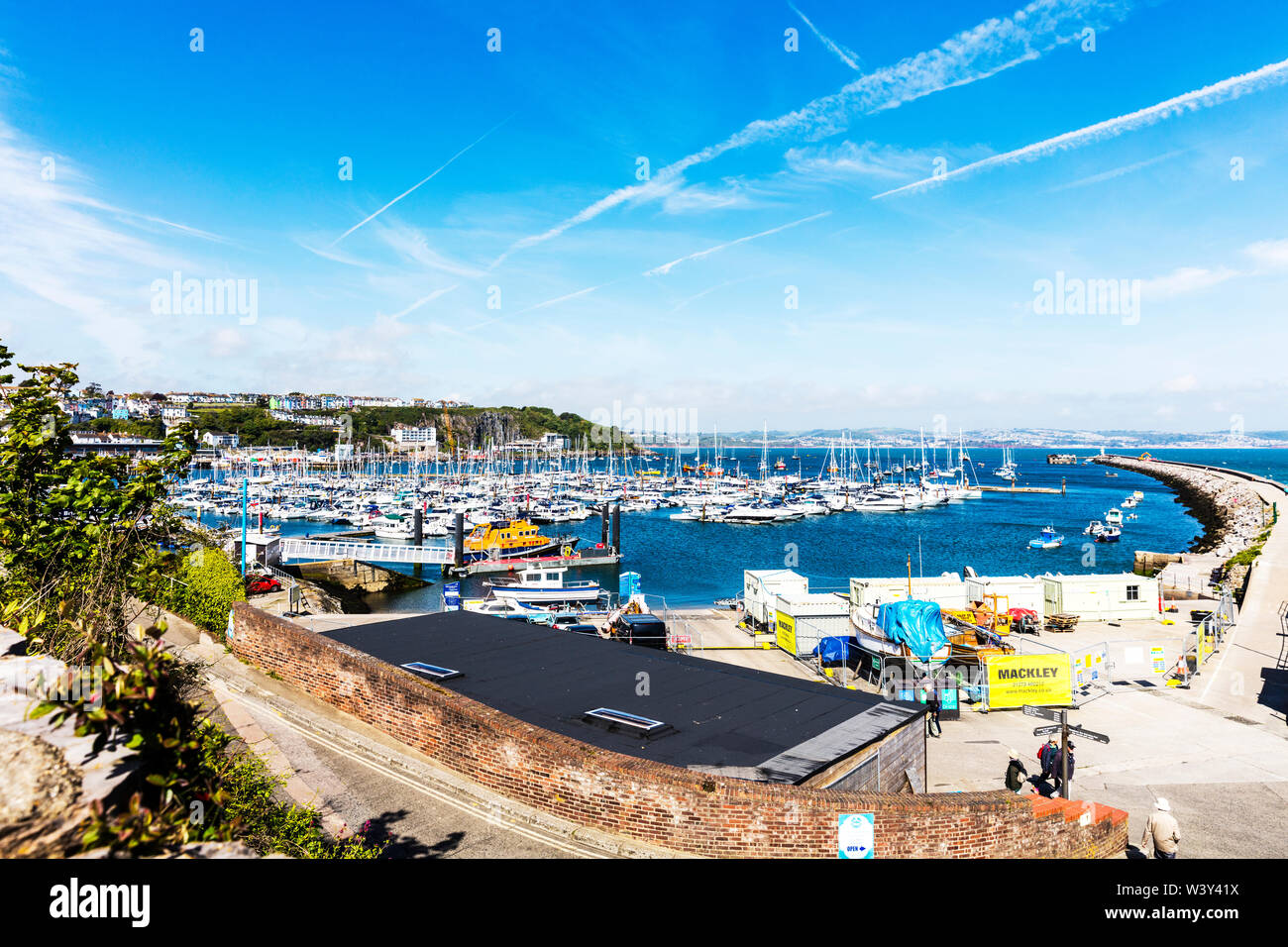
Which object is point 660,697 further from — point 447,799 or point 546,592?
point 546,592

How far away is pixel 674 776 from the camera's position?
8766 millimetres

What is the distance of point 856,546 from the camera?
79312mm

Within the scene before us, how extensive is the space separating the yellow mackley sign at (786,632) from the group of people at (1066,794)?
10613mm

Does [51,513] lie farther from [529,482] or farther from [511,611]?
[529,482]

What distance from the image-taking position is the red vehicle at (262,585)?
35494mm

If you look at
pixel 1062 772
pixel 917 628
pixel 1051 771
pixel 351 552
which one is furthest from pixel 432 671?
pixel 351 552

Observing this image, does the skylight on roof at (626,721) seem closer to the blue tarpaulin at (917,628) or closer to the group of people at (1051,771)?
the group of people at (1051,771)

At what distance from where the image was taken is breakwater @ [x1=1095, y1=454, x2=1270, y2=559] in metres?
60.8

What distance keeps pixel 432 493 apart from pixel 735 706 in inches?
4219

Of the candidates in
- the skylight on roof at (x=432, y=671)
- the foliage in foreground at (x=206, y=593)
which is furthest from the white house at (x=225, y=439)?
→ the skylight on roof at (x=432, y=671)

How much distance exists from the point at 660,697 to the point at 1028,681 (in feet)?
42.4
